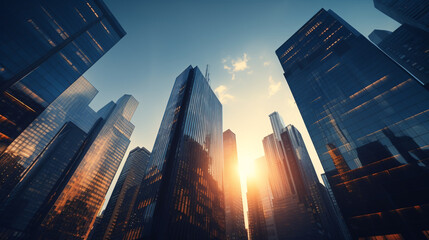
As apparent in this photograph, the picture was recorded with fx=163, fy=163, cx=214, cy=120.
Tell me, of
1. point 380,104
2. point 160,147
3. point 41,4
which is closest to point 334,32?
point 380,104

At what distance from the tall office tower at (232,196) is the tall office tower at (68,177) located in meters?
106

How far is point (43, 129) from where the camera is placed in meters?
114

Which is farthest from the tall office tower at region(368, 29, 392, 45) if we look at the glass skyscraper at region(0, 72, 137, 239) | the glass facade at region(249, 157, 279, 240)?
the glass skyscraper at region(0, 72, 137, 239)

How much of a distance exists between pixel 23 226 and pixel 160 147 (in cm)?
10806

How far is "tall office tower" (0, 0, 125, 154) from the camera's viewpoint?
51066mm

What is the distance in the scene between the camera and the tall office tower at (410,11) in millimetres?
74419

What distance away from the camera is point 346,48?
2167 inches

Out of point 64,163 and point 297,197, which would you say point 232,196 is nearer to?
point 297,197

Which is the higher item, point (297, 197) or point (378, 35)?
point (378, 35)

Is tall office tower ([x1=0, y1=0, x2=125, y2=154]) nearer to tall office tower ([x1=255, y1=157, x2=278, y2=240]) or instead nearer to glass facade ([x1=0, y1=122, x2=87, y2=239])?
glass facade ([x1=0, y1=122, x2=87, y2=239])

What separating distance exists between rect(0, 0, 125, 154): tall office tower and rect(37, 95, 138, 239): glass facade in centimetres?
7062

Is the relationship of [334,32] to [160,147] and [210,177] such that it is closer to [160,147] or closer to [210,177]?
[210,177]

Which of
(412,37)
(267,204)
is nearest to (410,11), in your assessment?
(412,37)

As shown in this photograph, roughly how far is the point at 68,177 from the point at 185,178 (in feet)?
370
